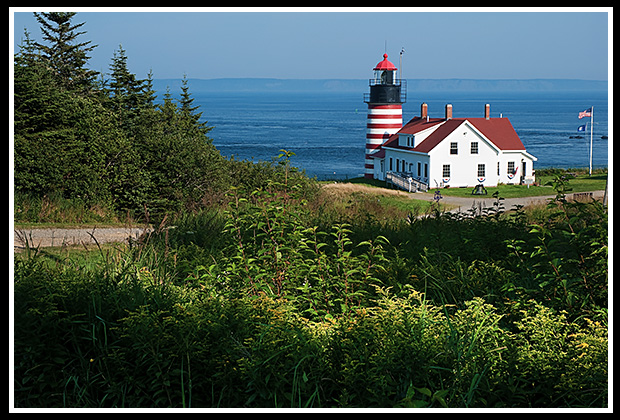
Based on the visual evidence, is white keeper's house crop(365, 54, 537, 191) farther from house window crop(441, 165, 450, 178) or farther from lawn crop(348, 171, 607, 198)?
lawn crop(348, 171, 607, 198)

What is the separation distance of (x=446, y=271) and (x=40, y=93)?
1185cm

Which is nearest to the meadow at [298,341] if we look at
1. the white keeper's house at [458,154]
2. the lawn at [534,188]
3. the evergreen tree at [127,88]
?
the evergreen tree at [127,88]

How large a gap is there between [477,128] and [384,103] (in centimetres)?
766

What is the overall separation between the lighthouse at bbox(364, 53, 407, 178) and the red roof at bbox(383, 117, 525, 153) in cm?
291

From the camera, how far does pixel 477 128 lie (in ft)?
130

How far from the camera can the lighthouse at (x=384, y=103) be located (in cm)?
4444

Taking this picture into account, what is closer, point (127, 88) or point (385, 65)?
point (127, 88)

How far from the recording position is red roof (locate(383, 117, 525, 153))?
38969 mm

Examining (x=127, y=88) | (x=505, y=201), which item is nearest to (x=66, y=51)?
(x=127, y=88)

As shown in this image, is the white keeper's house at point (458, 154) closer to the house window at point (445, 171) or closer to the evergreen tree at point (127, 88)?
the house window at point (445, 171)

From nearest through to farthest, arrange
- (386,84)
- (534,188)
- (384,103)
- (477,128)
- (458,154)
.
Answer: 1. (534,188)
2. (458,154)
3. (477,128)
4. (386,84)
5. (384,103)

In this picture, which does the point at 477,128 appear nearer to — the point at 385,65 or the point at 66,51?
the point at 385,65

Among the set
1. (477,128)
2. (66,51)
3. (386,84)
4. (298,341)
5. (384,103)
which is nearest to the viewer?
(298,341)

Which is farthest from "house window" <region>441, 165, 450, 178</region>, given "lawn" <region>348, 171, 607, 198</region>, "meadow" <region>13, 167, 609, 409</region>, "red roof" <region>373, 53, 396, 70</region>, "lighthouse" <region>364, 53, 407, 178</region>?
"meadow" <region>13, 167, 609, 409</region>
